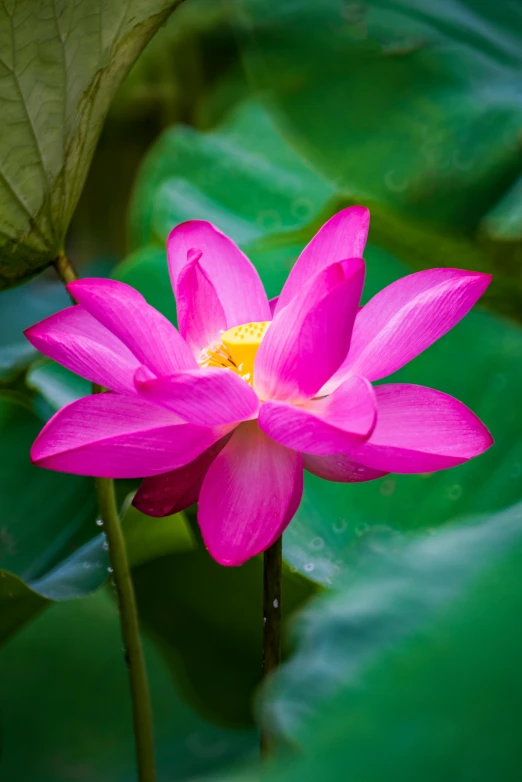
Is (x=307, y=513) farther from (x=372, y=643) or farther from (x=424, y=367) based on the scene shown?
(x=372, y=643)

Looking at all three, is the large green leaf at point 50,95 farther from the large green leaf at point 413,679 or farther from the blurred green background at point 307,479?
the large green leaf at point 413,679

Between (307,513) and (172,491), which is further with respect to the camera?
(307,513)

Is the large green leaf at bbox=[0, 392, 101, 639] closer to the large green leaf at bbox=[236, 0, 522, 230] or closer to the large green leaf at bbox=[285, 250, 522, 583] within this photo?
the large green leaf at bbox=[285, 250, 522, 583]

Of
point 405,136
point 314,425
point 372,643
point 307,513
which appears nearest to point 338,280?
point 314,425

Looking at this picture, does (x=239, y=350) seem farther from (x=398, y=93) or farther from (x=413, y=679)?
(x=398, y=93)

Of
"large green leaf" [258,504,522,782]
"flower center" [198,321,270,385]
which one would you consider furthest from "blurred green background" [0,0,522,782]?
"flower center" [198,321,270,385]

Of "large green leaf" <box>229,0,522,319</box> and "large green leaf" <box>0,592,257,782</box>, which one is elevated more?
"large green leaf" <box>229,0,522,319</box>

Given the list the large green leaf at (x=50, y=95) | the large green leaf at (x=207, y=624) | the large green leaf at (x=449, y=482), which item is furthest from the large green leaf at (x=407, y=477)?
the large green leaf at (x=50, y=95)
